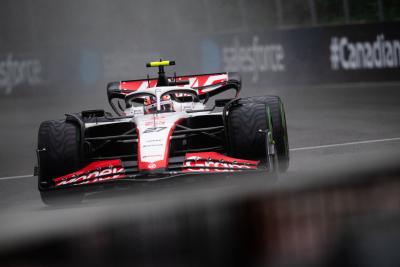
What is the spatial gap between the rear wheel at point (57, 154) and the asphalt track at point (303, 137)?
1.03 ft

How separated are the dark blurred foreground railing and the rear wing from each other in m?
3.32

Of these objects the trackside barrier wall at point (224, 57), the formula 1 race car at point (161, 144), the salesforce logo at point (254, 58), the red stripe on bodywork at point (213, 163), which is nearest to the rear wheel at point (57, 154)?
the formula 1 race car at point (161, 144)

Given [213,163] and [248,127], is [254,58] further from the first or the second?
[213,163]

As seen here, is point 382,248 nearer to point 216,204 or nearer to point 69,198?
point 216,204

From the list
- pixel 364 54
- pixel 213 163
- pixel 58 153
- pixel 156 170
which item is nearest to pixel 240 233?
pixel 156 170

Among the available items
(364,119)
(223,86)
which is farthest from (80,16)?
(223,86)

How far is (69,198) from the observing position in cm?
897

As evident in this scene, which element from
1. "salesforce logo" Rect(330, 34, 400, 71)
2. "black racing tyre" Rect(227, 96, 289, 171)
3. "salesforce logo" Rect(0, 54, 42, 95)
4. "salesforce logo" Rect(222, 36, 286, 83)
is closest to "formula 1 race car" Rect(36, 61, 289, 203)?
"black racing tyre" Rect(227, 96, 289, 171)

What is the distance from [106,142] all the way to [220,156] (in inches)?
50.1

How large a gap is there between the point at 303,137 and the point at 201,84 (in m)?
2.42

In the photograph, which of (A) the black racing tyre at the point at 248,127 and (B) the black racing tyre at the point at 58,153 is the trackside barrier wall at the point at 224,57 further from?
(B) the black racing tyre at the point at 58,153

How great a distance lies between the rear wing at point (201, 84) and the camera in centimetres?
1145

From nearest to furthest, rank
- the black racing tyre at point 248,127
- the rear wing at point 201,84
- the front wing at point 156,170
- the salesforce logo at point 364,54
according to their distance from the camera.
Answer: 1. the front wing at point 156,170
2. the black racing tyre at point 248,127
3. the rear wing at point 201,84
4. the salesforce logo at point 364,54

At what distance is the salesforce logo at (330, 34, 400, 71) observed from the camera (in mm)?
22359
